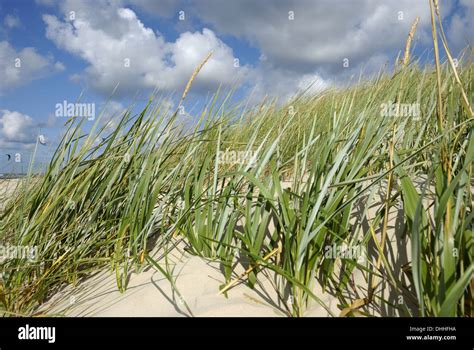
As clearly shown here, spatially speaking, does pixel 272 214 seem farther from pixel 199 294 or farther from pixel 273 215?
pixel 199 294

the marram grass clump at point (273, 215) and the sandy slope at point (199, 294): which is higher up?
the marram grass clump at point (273, 215)

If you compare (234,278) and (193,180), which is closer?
(234,278)

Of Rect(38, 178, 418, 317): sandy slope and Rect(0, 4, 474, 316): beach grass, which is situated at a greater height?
Rect(0, 4, 474, 316): beach grass

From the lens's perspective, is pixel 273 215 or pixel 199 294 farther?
pixel 273 215

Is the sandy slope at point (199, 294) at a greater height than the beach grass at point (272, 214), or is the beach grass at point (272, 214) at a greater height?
the beach grass at point (272, 214)

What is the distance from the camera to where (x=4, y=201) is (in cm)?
243

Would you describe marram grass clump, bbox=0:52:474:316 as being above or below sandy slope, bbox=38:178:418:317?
above

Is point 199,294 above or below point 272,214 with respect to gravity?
below

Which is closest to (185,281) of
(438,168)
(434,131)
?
(438,168)

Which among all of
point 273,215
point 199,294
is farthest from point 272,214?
point 199,294

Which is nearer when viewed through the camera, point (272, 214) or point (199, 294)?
point (199, 294)
